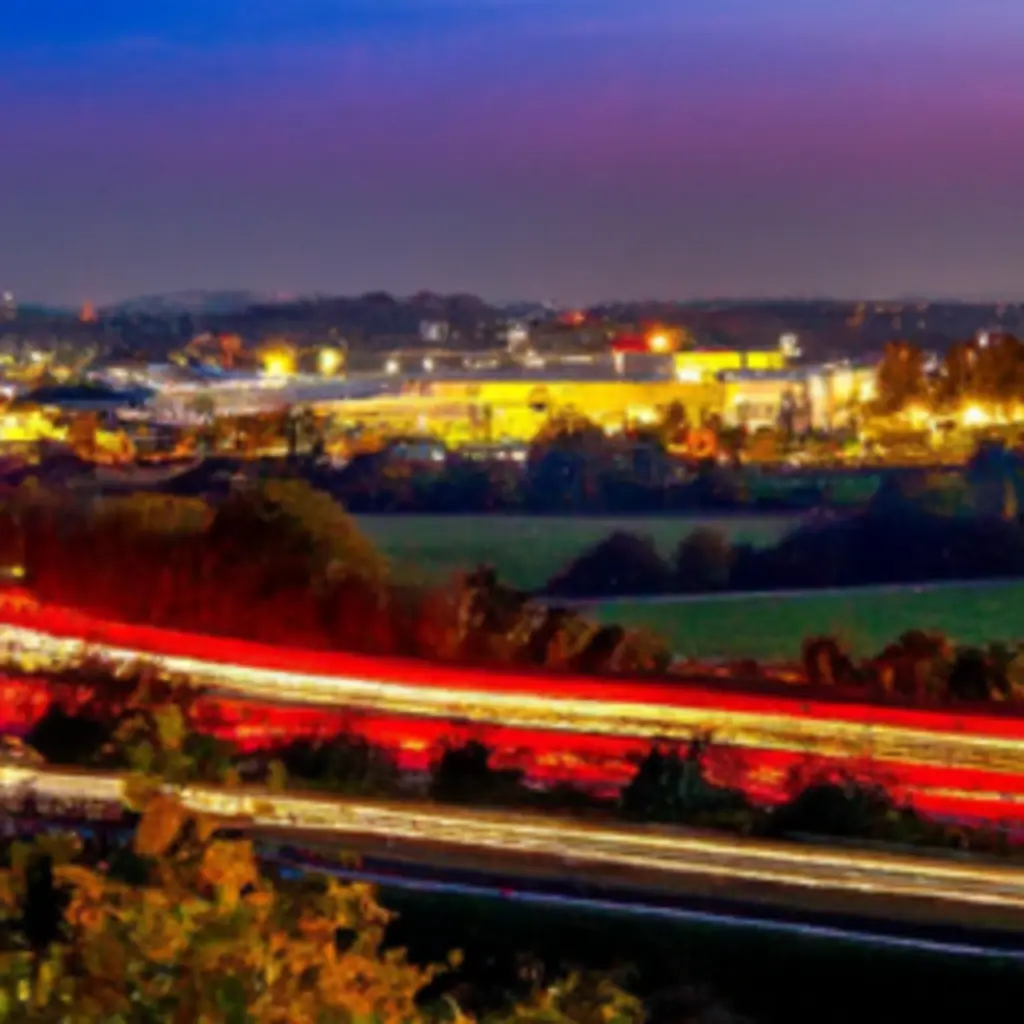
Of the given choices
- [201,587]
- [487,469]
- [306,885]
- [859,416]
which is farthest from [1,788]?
[859,416]

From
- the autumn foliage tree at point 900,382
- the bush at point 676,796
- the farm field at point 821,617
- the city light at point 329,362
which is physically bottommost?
the farm field at point 821,617

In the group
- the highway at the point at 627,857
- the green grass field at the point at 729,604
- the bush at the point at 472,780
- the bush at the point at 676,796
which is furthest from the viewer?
the green grass field at the point at 729,604

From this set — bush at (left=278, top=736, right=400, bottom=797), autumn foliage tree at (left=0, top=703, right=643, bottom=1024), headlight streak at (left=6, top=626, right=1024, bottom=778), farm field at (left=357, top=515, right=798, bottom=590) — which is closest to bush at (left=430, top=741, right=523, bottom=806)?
bush at (left=278, top=736, right=400, bottom=797)

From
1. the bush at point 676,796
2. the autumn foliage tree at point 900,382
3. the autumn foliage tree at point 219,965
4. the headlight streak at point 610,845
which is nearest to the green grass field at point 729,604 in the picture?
the bush at point 676,796

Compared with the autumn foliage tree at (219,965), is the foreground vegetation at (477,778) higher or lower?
lower

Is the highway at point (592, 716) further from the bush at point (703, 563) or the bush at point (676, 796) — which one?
the bush at point (703, 563)

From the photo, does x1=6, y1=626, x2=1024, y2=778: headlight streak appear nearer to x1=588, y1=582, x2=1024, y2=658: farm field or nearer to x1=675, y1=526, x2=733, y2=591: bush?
x1=588, y1=582, x2=1024, y2=658: farm field

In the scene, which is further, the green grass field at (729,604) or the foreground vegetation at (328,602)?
the green grass field at (729,604)
